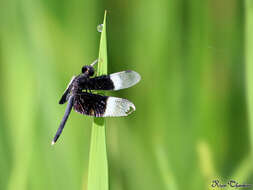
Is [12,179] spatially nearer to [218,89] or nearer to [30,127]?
[30,127]

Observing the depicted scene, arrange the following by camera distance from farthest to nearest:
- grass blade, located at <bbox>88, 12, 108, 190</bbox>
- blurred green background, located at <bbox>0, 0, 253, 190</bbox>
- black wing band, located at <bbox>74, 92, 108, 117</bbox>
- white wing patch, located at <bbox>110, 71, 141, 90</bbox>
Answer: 1. blurred green background, located at <bbox>0, 0, 253, 190</bbox>
2. white wing patch, located at <bbox>110, 71, 141, 90</bbox>
3. black wing band, located at <bbox>74, 92, 108, 117</bbox>
4. grass blade, located at <bbox>88, 12, 108, 190</bbox>

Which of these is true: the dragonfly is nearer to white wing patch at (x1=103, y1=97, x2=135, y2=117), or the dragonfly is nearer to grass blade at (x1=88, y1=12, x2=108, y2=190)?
white wing patch at (x1=103, y1=97, x2=135, y2=117)

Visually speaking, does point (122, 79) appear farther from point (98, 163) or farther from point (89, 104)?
point (98, 163)

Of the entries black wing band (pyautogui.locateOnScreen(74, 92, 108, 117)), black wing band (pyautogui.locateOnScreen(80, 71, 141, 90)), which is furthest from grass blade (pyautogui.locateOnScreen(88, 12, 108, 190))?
black wing band (pyautogui.locateOnScreen(80, 71, 141, 90))

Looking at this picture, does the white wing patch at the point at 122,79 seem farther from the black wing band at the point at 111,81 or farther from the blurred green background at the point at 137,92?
the blurred green background at the point at 137,92

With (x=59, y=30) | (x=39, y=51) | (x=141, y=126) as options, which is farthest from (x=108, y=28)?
(x=141, y=126)

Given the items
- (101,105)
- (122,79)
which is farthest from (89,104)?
(122,79)
